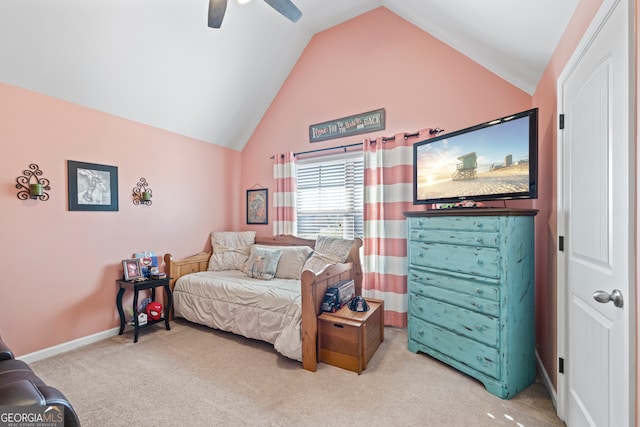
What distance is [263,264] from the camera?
3.16 metres

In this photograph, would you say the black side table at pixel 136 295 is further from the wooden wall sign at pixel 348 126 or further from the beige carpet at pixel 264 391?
the wooden wall sign at pixel 348 126

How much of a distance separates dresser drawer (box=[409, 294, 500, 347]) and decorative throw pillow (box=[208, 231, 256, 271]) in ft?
7.57

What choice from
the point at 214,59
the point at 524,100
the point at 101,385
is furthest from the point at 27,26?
the point at 524,100

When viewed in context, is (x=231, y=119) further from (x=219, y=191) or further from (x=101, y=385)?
(x=101, y=385)

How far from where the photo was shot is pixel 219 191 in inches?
162

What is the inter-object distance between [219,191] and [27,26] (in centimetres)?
241

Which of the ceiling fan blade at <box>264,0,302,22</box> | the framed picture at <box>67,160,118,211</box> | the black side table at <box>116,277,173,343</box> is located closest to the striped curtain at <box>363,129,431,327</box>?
the ceiling fan blade at <box>264,0,302,22</box>

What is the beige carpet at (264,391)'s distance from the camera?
5.42 ft

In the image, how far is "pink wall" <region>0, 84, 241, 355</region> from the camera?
2.29m

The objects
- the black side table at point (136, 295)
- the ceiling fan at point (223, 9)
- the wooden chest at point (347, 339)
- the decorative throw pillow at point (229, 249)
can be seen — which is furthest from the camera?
the decorative throw pillow at point (229, 249)

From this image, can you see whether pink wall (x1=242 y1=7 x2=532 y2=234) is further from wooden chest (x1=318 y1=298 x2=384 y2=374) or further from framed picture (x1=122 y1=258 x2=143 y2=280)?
wooden chest (x1=318 y1=298 x2=384 y2=374)

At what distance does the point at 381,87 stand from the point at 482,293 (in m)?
2.42

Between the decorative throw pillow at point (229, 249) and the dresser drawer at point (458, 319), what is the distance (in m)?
2.31

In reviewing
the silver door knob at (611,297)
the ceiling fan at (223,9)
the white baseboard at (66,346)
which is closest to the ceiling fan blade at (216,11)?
the ceiling fan at (223,9)
